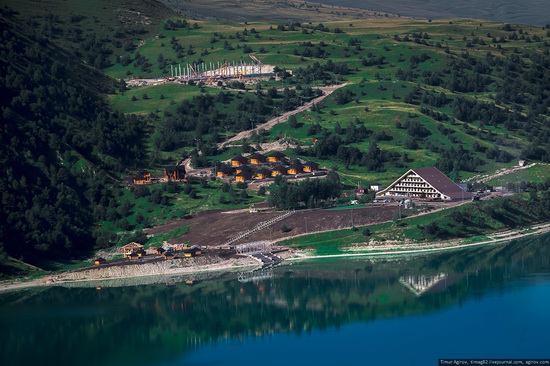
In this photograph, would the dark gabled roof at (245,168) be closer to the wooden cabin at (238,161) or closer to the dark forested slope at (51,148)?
the wooden cabin at (238,161)

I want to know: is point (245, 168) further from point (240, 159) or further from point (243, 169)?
point (240, 159)

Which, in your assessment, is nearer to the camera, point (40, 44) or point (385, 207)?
point (385, 207)

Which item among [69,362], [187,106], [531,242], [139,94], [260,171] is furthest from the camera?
[139,94]

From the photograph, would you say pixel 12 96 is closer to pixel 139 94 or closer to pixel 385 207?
pixel 139 94

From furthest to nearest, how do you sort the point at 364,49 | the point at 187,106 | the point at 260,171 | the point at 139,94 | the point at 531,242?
1. the point at 364,49
2. the point at 139,94
3. the point at 187,106
4. the point at 260,171
5. the point at 531,242

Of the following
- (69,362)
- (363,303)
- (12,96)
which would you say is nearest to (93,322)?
(69,362)

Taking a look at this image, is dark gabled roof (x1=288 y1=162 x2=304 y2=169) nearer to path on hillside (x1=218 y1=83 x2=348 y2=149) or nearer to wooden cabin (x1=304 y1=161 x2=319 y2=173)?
wooden cabin (x1=304 y1=161 x2=319 y2=173)

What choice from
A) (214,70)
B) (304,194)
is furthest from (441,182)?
(214,70)
